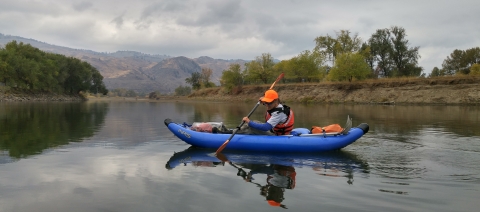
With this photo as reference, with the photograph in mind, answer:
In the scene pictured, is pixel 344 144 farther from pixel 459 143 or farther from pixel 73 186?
pixel 73 186

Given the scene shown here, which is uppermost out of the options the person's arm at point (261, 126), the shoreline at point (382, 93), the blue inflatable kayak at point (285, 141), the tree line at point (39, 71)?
the tree line at point (39, 71)

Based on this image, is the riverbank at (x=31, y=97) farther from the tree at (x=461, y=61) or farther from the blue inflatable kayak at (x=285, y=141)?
the tree at (x=461, y=61)

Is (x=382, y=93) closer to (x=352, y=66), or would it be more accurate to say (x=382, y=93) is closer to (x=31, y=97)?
(x=352, y=66)

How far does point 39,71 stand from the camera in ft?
201

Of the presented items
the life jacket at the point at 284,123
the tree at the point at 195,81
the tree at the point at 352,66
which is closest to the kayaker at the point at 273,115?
the life jacket at the point at 284,123

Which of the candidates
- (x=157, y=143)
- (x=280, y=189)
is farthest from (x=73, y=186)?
(x=157, y=143)

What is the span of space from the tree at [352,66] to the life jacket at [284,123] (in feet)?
160

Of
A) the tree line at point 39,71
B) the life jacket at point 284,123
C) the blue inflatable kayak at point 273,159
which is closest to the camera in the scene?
the blue inflatable kayak at point 273,159

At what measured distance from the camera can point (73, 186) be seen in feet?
21.7

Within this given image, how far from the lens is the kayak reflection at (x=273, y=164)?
22.6 ft

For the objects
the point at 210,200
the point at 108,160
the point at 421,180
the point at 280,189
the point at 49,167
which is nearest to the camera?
the point at 210,200

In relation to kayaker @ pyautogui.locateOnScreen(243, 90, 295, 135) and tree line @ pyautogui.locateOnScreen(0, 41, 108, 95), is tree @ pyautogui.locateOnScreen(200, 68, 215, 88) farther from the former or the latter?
kayaker @ pyautogui.locateOnScreen(243, 90, 295, 135)

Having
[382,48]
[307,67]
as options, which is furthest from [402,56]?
[307,67]

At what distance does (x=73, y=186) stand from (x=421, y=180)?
706 cm
